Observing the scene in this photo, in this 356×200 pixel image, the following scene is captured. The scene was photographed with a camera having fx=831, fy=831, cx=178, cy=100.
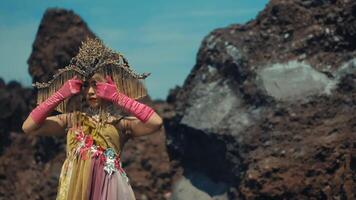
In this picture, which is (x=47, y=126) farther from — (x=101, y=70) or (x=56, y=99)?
(x=101, y=70)

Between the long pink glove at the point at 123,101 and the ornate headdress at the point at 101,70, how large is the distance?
129 mm

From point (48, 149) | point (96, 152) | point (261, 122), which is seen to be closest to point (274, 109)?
point (261, 122)

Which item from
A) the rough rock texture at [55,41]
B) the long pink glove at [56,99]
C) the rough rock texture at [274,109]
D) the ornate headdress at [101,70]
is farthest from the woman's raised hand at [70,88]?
the rough rock texture at [55,41]

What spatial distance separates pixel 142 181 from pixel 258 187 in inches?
129

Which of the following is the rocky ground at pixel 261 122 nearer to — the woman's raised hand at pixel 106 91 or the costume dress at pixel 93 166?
the costume dress at pixel 93 166

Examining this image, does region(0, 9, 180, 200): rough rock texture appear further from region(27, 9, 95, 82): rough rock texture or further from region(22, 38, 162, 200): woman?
region(22, 38, 162, 200): woman

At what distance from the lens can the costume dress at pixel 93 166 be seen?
5.10m

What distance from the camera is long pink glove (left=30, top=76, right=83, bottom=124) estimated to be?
5109 mm

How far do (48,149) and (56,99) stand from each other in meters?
8.44

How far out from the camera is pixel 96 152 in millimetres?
5160

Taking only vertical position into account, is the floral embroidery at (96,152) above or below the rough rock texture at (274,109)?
below

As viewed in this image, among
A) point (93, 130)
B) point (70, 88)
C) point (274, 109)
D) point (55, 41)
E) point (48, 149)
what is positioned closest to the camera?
point (70, 88)

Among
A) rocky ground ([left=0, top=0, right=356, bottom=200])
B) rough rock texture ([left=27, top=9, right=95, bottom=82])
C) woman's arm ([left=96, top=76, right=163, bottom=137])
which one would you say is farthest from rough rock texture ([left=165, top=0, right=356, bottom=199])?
woman's arm ([left=96, top=76, right=163, bottom=137])

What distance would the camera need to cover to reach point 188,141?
1164 centimetres
